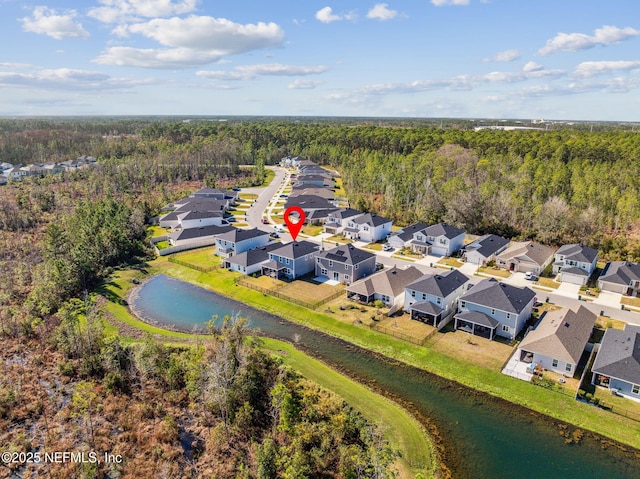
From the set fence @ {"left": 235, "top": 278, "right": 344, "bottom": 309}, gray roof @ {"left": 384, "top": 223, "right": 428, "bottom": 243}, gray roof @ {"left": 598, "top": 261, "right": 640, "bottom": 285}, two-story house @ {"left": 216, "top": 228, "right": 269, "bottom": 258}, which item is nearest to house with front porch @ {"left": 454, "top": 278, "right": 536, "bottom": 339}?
fence @ {"left": 235, "top": 278, "right": 344, "bottom": 309}

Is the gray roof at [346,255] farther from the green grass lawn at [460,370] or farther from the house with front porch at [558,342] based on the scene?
the house with front porch at [558,342]

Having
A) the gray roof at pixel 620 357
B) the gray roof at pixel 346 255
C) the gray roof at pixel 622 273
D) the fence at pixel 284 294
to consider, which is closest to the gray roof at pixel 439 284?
the fence at pixel 284 294

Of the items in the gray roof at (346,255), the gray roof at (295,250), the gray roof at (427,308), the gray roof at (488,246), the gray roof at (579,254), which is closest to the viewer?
the gray roof at (427,308)

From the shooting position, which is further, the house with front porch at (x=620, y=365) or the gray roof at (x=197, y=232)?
the gray roof at (x=197, y=232)

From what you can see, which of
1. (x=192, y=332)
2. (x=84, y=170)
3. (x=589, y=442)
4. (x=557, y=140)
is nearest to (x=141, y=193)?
(x=84, y=170)

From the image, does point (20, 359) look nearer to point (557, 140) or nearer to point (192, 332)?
point (192, 332)

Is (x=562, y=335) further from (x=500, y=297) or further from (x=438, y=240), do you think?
(x=438, y=240)

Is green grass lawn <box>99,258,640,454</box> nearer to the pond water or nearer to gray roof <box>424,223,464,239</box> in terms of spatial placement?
the pond water
